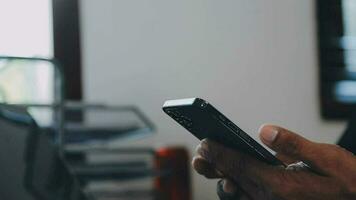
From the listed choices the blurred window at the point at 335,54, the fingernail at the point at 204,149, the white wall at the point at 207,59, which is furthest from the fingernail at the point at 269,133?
the blurred window at the point at 335,54

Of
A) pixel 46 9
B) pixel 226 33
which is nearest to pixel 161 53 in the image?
pixel 226 33

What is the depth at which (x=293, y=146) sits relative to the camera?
54 cm

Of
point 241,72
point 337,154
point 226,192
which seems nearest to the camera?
point 337,154

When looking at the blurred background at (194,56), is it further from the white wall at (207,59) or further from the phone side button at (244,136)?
the phone side button at (244,136)

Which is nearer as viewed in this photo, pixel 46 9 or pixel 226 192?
pixel 226 192

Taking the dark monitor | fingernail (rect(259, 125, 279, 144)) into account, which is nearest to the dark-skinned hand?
fingernail (rect(259, 125, 279, 144))

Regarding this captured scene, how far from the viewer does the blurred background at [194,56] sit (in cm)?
199

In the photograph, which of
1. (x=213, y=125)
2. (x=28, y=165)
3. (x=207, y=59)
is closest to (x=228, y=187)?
(x=213, y=125)

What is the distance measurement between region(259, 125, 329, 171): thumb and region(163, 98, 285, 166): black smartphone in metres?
0.03

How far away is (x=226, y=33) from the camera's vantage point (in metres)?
2.00

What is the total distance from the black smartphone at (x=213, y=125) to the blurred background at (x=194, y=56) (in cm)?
134

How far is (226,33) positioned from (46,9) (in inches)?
24.8

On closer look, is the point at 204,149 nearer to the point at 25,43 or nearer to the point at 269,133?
the point at 269,133

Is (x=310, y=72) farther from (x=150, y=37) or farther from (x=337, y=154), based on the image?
(x=337, y=154)
